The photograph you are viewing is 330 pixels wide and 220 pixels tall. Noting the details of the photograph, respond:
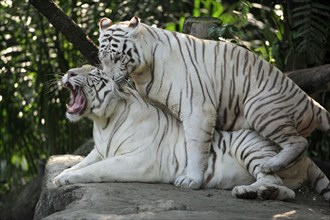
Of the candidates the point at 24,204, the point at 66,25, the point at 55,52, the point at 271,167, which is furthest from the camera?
the point at 55,52

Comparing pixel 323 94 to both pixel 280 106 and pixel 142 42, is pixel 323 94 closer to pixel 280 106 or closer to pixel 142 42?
pixel 280 106

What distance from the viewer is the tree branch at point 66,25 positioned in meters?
6.22

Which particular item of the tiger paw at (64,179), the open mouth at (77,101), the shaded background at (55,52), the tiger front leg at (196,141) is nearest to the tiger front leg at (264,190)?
the tiger front leg at (196,141)

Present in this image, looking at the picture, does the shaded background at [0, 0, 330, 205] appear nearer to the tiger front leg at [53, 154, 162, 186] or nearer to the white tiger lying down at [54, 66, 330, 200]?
the white tiger lying down at [54, 66, 330, 200]

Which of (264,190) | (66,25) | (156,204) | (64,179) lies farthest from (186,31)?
(156,204)

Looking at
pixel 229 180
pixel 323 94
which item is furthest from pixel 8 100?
pixel 229 180

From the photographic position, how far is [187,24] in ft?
20.9

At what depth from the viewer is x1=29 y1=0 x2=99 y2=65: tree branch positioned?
6.22m

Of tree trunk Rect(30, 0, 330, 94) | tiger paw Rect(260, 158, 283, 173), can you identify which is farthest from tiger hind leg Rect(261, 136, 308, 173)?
tree trunk Rect(30, 0, 330, 94)

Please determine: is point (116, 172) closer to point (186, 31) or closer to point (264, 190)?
point (264, 190)

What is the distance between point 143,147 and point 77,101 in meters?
0.53

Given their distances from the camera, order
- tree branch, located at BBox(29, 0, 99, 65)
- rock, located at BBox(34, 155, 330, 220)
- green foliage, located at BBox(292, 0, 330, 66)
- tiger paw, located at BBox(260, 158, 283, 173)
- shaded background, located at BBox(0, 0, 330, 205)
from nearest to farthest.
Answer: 1. rock, located at BBox(34, 155, 330, 220)
2. tiger paw, located at BBox(260, 158, 283, 173)
3. tree branch, located at BBox(29, 0, 99, 65)
4. green foliage, located at BBox(292, 0, 330, 66)
5. shaded background, located at BBox(0, 0, 330, 205)

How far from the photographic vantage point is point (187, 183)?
16.6 ft

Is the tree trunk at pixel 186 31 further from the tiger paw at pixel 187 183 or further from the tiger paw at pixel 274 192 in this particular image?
the tiger paw at pixel 187 183
